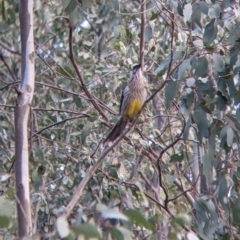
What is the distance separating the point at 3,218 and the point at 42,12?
488 centimetres

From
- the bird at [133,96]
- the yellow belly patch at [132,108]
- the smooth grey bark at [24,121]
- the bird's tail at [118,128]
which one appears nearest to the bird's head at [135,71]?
the bird at [133,96]

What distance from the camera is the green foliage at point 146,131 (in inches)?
124

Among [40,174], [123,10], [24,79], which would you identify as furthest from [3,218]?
[123,10]

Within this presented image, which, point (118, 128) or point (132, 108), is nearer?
point (118, 128)

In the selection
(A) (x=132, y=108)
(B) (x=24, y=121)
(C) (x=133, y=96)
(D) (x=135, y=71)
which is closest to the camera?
(B) (x=24, y=121)

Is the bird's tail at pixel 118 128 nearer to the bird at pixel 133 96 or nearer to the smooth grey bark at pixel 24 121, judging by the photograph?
the bird at pixel 133 96

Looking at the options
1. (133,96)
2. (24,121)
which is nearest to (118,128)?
(133,96)

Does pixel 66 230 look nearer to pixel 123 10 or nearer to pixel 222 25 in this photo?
pixel 222 25

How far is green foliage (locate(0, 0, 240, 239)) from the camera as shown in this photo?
10.4 ft

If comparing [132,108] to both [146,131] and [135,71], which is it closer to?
[146,131]

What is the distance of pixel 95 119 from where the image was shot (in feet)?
13.1

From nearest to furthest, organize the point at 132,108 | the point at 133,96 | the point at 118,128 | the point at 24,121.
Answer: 1. the point at 24,121
2. the point at 118,128
3. the point at 132,108
4. the point at 133,96

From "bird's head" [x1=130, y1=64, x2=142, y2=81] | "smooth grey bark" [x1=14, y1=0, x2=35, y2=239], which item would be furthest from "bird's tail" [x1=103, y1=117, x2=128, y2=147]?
"smooth grey bark" [x1=14, y1=0, x2=35, y2=239]

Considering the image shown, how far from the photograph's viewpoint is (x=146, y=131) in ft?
15.0
